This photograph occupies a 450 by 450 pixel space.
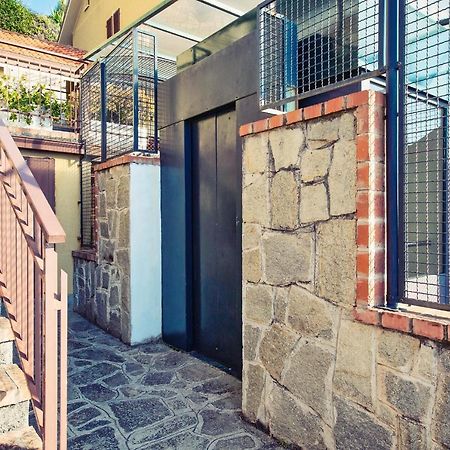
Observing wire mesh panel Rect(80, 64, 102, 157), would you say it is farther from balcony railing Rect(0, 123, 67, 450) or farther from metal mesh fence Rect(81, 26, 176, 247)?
balcony railing Rect(0, 123, 67, 450)

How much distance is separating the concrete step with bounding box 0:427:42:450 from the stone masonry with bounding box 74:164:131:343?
254 centimetres

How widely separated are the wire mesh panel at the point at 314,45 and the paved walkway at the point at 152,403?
2.23 m

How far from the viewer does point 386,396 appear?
2.00 metres

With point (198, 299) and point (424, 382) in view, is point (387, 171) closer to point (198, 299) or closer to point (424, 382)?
point (424, 382)

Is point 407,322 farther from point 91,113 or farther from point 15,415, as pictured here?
point 91,113

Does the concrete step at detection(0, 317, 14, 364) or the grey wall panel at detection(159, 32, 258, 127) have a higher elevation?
the grey wall panel at detection(159, 32, 258, 127)

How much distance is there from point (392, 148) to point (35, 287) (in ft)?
6.36

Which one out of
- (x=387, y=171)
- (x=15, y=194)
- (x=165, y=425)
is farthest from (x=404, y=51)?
(x=165, y=425)

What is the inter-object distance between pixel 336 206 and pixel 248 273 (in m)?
0.94

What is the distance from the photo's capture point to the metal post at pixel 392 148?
6.72 feet

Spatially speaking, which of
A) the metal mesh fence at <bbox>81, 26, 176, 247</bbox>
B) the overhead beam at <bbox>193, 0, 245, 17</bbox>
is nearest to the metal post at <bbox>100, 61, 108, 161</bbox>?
the metal mesh fence at <bbox>81, 26, 176, 247</bbox>

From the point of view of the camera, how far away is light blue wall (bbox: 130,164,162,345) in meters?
4.64

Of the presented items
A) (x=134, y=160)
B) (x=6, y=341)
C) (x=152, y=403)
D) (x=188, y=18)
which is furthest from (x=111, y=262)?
(x=188, y=18)

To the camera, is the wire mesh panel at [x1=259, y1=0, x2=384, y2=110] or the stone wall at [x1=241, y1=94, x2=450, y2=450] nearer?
the stone wall at [x1=241, y1=94, x2=450, y2=450]
